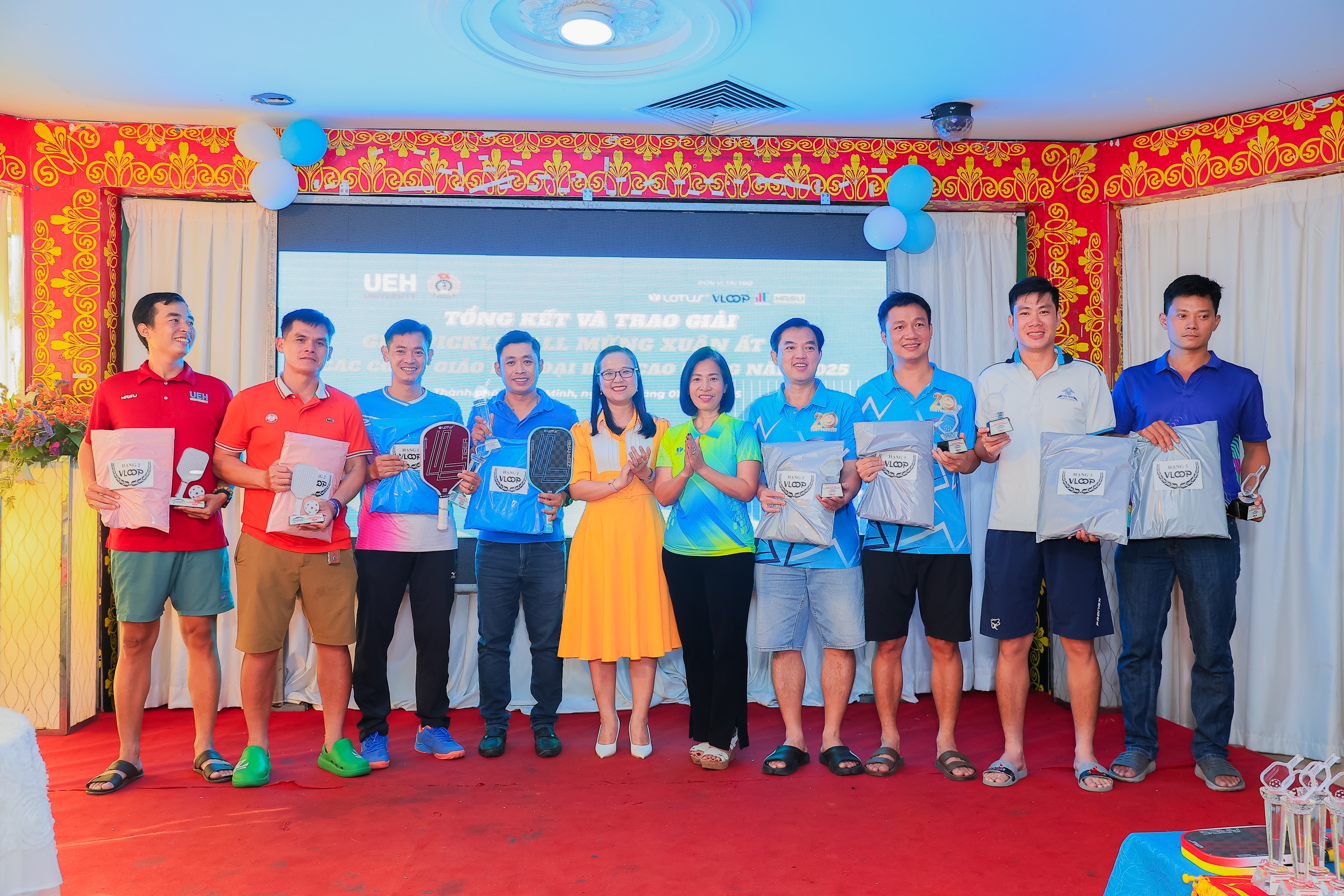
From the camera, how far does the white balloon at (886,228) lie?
4.47 m

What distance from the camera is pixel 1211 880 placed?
4.82 feet

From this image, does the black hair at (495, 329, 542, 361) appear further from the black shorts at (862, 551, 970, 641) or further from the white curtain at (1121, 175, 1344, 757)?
the white curtain at (1121, 175, 1344, 757)

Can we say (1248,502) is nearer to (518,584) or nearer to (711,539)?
(711,539)

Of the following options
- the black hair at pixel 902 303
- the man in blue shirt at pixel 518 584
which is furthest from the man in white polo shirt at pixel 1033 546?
the man in blue shirt at pixel 518 584

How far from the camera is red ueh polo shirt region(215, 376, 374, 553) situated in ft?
11.2

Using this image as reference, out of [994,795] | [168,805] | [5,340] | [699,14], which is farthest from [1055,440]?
[5,340]

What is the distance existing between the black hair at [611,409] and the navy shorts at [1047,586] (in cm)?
139

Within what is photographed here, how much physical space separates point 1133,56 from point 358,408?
135 inches

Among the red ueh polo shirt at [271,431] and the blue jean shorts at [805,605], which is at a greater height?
the red ueh polo shirt at [271,431]

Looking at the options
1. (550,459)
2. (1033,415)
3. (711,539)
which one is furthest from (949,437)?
(550,459)

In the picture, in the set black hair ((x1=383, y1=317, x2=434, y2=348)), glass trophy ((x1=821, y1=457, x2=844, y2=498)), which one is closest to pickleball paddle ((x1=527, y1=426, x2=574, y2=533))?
black hair ((x1=383, y1=317, x2=434, y2=348))

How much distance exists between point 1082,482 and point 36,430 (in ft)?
13.9

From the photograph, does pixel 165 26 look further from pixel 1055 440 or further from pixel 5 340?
pixel 1055 440

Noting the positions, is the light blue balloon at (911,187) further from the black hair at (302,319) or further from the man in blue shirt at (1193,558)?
the black hair at (302,319)
